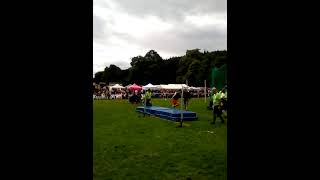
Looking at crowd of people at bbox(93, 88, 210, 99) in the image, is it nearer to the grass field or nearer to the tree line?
the tree line

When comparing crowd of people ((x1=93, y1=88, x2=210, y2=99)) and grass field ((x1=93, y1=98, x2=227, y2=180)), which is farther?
crowd of people ((x1=93, y1=88, x2=210, y2=99))

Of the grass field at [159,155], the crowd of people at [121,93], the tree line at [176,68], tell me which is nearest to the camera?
the grass field at [159,155]

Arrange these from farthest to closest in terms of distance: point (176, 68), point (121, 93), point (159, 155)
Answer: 1. point (176, 68)
2. point (121, 93)
3. point (159, 155)

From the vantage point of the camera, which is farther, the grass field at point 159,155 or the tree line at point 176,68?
the tree line at point 176,68

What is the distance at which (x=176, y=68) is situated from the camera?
118125 millimetres

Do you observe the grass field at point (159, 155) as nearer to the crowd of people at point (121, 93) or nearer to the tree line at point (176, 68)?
the crowd of people at point (121, 93)

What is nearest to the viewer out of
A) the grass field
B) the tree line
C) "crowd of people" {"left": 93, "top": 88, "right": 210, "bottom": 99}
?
the grass field

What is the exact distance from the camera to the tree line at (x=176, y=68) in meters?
99.6

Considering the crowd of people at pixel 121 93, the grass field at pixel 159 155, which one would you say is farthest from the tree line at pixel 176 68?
the grass field at pixel 159 155

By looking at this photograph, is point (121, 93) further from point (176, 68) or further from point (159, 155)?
point (176, 68)

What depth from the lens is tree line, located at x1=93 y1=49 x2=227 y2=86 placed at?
327ft

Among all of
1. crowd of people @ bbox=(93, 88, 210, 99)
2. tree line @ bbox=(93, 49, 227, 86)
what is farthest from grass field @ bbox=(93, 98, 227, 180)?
tree line @ bbox=(93, 49, 227, 86)

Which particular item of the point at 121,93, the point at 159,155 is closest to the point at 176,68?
the point at 121,93
